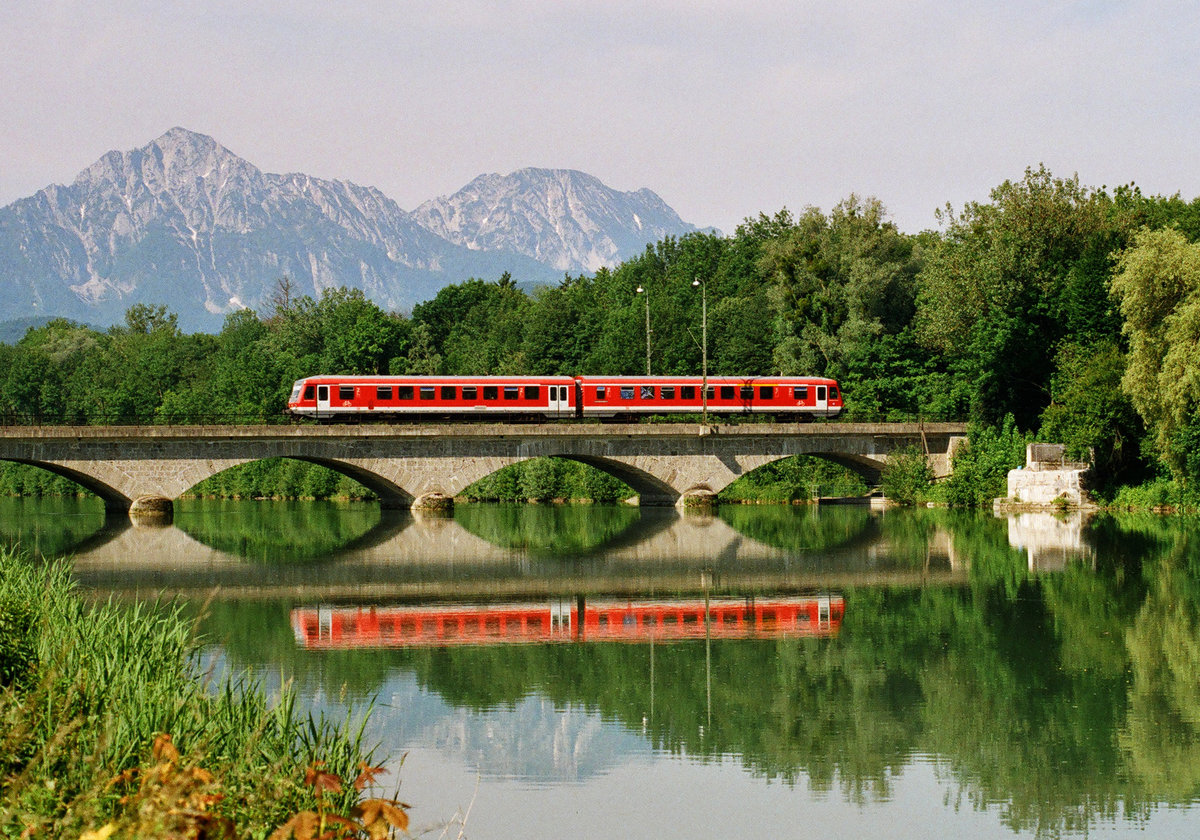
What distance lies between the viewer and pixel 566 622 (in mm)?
25031

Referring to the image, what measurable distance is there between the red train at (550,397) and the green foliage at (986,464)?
20.6ft

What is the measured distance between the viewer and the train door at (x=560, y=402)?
58.0m

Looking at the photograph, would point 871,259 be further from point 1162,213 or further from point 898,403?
point 1162,213

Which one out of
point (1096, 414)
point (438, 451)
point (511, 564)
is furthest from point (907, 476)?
point (511, 564)

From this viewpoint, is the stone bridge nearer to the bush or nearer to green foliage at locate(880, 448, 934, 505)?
green foliage at locate(880, 448, 934, 505)

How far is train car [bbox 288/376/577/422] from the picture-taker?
55.6 meters

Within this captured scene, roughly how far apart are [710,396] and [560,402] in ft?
22.2

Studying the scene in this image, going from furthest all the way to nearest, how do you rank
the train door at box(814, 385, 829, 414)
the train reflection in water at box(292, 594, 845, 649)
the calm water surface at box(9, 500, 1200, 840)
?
the train door at box(814, 385, 829, 414) → the train reflection in water at box(292, 594, 845, 649) → the calm water surface at box(9, 500, 1200, 840)

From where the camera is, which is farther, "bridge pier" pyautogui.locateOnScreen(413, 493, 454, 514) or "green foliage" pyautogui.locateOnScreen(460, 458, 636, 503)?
"green foliage" pyautogui.locateOnScreen(460, 458, 636, 503)

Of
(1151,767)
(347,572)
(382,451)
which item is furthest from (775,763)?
(382,451)

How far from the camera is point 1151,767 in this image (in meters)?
14.4

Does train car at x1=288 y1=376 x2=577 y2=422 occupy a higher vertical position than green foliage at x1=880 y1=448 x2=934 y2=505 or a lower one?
higher

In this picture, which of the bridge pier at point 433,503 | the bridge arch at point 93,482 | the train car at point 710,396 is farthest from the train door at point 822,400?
the bridge arch at point 93,482

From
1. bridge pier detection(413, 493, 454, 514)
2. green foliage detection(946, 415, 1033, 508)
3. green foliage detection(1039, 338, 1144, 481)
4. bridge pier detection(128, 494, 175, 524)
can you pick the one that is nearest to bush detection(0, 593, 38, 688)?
bridge pier detection(128, 494, 175, 524)
